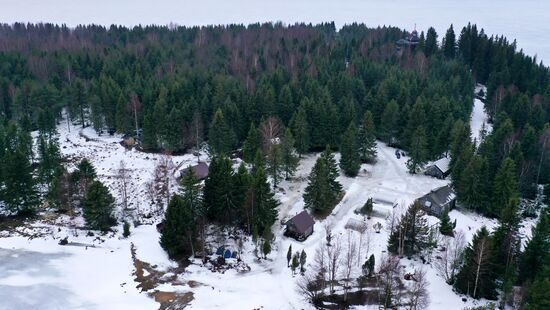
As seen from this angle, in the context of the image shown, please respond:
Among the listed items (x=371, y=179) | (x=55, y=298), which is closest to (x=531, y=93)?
(x=371, y=179)

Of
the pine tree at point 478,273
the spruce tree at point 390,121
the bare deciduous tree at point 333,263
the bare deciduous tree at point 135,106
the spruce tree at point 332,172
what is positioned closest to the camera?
the pine tree at point 478,273

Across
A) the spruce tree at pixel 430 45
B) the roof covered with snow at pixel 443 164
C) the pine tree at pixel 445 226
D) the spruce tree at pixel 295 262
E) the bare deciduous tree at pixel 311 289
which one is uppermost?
the spruce tree at pixel 430 45

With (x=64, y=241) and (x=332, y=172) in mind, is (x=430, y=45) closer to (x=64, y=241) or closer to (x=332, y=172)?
(x=332, y=172)

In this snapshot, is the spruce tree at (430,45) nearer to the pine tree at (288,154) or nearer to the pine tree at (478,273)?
the pine tree at (288,154)

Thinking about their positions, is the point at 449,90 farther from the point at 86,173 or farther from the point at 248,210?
the point at 86,173

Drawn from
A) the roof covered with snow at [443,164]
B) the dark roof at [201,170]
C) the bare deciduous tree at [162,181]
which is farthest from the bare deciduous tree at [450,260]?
the bare deciduous tree at [162,181]

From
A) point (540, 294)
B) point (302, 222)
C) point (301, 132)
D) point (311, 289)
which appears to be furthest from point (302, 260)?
point (301, 132)
